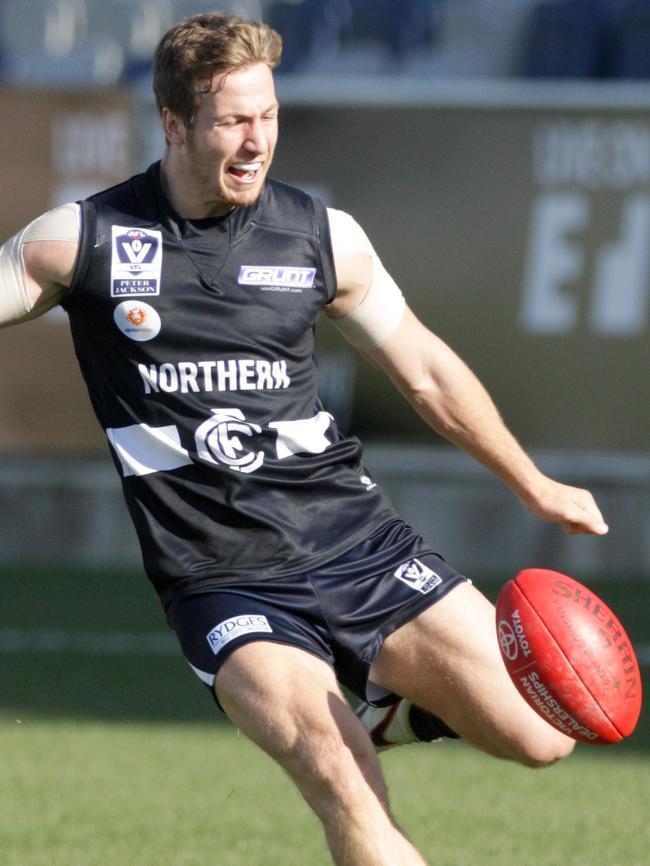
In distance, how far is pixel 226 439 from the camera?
4.33m

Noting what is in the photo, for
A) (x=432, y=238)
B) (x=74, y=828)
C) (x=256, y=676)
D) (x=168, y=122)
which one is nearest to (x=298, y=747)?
(x=256, y=676)

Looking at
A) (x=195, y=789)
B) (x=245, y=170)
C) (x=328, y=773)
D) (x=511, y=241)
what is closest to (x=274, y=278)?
(x=245, y=170)

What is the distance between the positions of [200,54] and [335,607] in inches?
59.6

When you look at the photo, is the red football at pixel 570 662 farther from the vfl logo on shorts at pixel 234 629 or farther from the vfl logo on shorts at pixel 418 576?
the vfl logo on shorts at pixel 234 629

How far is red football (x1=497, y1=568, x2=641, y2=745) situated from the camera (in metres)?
4.12

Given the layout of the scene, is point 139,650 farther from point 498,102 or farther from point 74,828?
point 498,102

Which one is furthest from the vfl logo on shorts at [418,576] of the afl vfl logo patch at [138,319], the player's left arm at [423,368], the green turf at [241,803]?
the green turf at [241,803]

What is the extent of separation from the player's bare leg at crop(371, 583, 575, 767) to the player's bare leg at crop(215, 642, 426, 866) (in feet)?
1.68

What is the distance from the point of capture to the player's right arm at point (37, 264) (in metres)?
4.29

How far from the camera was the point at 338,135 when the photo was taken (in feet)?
35.1

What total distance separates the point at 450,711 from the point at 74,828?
5.62 feet

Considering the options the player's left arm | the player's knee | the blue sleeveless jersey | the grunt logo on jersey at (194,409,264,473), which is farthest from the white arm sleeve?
the player's knee

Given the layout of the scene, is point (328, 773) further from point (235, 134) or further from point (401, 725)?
point (235, 134)

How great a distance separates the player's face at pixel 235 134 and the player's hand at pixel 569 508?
1.16 metres
